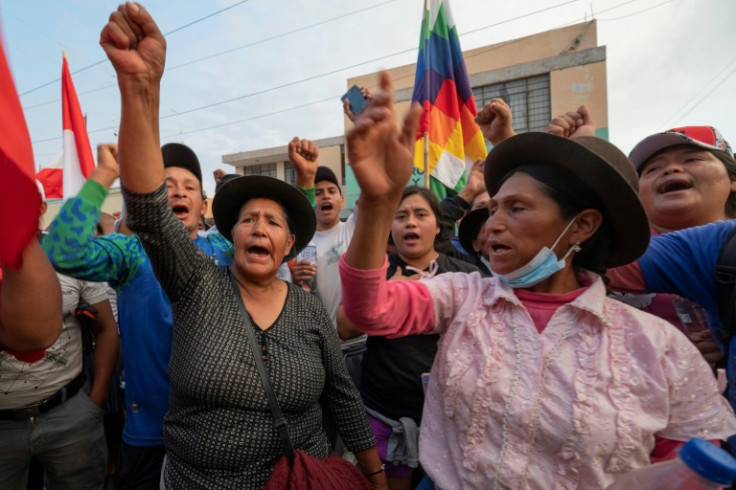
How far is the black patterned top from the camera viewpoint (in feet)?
5.09

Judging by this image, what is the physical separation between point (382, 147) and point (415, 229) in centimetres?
166

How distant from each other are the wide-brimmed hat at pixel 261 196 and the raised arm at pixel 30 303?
0.86 metres

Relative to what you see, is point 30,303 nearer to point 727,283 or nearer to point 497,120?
point 497,120

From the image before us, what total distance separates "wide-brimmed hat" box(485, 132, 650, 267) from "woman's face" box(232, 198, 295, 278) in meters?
1.19

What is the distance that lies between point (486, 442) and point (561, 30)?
16238 millimetres

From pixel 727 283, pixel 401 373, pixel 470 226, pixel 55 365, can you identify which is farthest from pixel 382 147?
pixel 55 365

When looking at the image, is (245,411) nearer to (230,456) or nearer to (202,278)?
(230,456)

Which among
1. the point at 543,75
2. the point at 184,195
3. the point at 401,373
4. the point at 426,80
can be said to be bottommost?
the point at 401,373

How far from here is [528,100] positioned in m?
13.6

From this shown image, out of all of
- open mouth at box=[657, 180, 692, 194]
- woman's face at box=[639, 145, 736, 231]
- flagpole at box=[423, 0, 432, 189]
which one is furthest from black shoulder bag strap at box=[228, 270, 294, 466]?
flagpole at box=[423, 0, 432, 189]

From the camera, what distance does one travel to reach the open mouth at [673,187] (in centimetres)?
198

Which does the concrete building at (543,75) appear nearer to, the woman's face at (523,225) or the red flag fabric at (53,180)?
the red flag fabric at (53,180)

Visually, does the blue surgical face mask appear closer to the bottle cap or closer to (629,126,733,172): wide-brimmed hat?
the bottle cap

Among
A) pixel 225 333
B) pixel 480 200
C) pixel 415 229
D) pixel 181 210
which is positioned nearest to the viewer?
pixel 225 333
